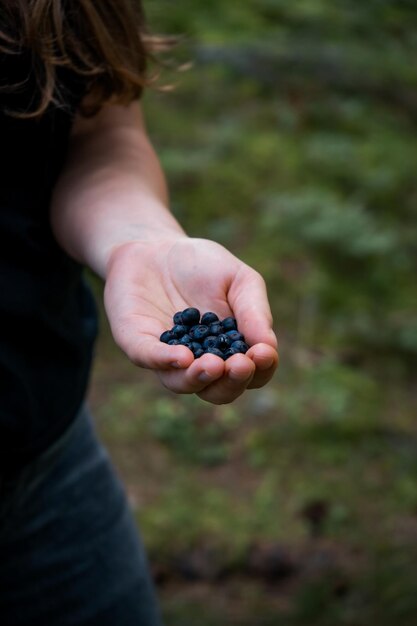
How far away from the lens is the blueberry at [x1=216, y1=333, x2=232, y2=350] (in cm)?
99

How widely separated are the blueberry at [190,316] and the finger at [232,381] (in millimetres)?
113

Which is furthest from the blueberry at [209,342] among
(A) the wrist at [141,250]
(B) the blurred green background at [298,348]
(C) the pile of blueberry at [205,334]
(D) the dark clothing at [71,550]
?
(B) the blurred green background at [298,348]

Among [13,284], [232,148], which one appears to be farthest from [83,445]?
[232,148]

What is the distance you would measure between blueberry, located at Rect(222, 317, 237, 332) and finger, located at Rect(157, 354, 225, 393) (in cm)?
10

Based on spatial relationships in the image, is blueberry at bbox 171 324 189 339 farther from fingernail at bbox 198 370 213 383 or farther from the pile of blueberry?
fingernail at bbox 198 370 213 383

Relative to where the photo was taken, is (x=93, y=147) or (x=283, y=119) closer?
(x=93, y=147)

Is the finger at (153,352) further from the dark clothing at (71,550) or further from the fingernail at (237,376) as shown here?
the dark clothing at (71,550)

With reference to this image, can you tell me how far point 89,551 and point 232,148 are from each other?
4.56 m

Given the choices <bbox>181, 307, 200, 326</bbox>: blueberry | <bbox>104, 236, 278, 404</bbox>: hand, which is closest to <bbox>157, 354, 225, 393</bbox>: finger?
<bbox>104, 236, 278, 404</bbox>: hand

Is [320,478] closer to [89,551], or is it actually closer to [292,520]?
[292,520]

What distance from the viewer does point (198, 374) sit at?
3.00 ft

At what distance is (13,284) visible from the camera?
1.25 m

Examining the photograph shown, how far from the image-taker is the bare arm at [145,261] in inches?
37.1

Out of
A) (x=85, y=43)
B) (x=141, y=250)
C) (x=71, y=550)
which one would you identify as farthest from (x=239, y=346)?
(x=71, y=550)
